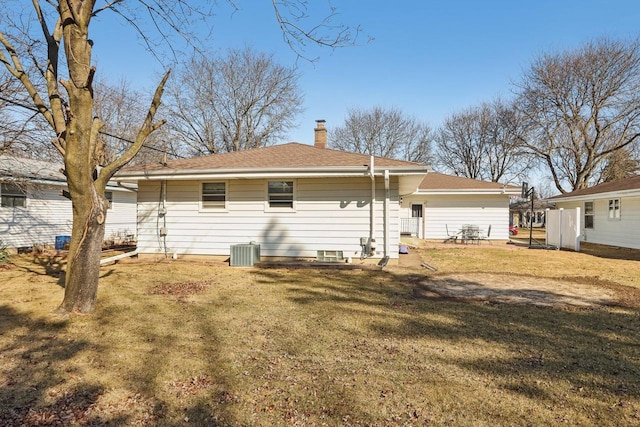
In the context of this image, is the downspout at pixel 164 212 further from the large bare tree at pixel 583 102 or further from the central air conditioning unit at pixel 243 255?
the large bare tree at pixel 583 102

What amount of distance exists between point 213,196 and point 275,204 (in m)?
1.90

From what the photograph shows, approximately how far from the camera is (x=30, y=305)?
226 inches

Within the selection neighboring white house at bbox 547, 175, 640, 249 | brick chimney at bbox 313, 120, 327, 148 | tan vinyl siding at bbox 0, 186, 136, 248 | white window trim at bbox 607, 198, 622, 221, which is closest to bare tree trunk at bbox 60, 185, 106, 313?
brick chimney at bbox 313, 120, 327, 148

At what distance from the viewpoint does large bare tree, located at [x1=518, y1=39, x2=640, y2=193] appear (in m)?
23.6

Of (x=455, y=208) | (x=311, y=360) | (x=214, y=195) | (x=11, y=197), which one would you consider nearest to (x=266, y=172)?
(x=214, y=195)

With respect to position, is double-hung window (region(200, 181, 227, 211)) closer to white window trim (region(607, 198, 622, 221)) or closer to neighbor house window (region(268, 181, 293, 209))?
neighbor house window (region(268, 181, 293, 209))

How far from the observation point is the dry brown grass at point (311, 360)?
2.82 metres

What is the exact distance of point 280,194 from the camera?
10523 millimetres

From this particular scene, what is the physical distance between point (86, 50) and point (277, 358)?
5.03m

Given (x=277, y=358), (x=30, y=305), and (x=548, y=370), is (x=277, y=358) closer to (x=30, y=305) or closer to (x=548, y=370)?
(x=548, y=370)

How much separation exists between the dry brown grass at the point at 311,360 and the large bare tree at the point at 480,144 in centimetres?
3091

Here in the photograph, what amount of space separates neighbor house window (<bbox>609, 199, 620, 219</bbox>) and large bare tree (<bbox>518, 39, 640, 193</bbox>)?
1047cm

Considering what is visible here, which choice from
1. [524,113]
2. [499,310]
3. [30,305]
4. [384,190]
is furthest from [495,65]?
[30,305]

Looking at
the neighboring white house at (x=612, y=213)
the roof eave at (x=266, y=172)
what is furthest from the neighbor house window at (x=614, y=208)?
the roof eave at (x=266, y=172)
